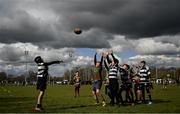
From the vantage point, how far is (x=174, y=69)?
18188cm

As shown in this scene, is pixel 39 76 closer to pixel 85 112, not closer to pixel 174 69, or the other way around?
pixel 85 112

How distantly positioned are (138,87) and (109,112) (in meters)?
5.60

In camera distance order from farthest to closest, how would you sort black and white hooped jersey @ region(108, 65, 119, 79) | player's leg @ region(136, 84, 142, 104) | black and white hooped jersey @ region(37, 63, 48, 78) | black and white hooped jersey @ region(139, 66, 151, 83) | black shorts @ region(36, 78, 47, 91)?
player's leg @ region(136, 84, 142, 104) < black and white hooped jersey @ region(139, 66, 151, 83) < black and white hooped jersey @ region(108, 65, 119, 79) < black and white hooped jersey @ region(37, 63, 48, 78) < black shorts @ region(36, 78, 47, 91)

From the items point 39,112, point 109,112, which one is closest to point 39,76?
point 39,112

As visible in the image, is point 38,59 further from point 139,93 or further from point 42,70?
point 139,93

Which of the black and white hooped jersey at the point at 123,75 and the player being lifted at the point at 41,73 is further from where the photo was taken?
the black and white hooped jersey at the point at 123,75

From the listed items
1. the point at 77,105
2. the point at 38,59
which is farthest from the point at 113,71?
the point at 38,59

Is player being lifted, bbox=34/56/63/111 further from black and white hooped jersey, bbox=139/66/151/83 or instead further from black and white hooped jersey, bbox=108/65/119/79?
black and white hooped jersey, bbox=139/66/151/83

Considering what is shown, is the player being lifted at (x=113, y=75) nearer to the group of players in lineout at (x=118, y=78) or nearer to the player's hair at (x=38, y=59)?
the group of players in lineout at (x=118, y=78)

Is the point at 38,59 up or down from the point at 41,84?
up

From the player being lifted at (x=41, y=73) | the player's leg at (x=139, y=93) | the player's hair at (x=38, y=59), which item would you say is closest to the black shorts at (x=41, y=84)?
the player being lifted at (x=41, y=73)

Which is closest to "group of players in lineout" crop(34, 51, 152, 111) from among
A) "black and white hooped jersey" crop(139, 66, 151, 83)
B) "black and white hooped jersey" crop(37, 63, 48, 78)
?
"black and white hooped jersey" crop(139, 66, 151, 83)

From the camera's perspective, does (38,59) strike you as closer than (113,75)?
Yes

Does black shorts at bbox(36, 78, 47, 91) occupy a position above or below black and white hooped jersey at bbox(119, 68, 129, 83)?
below
